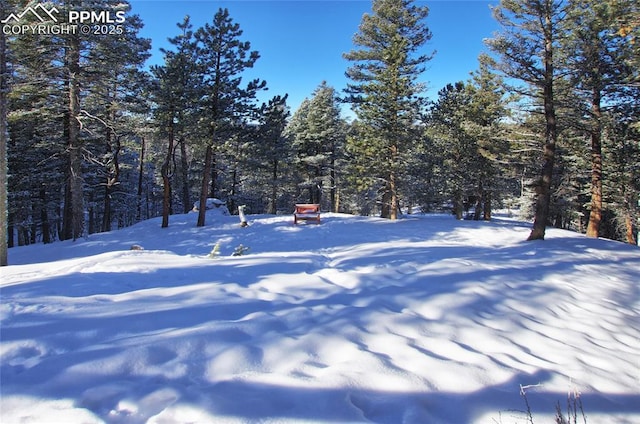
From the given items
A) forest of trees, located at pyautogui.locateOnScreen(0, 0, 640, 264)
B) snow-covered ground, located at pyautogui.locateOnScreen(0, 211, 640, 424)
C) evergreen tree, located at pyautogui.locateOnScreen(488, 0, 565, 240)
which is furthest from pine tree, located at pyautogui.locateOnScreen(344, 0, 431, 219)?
snow-covered ground, located at pyautogui.locateOnScreen(0, 211, 640, 424)

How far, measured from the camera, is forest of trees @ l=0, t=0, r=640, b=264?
10828 mm

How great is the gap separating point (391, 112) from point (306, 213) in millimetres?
6718

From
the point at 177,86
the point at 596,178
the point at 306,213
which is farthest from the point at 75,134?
the point at 596,178

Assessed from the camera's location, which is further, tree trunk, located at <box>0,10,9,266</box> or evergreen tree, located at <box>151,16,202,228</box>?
evergreen tree, located at <box>151,16,202,228</box>

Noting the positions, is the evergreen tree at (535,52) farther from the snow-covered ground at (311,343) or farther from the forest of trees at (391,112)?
the snow-covered ground at (311,343)

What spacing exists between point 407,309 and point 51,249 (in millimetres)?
15100

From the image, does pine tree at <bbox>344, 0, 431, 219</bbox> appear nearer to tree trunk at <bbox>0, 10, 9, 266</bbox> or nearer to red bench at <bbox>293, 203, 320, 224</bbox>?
red bench at <bbox>293, 203, 320, 224</bbox>

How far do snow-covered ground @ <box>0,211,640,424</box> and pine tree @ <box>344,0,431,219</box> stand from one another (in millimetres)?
10866

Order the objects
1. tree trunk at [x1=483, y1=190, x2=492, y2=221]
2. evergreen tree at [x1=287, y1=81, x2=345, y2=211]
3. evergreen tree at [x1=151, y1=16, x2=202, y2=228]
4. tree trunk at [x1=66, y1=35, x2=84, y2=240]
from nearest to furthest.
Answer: tree trunk at [x1=66, y1=35, x2=84, y2=240] < evergreen tree at [x1=151, y1=16, x2=202, y2=228] < tree trunk at [x1=483, y1=190, x2=492, y2=221] < evergreen tree at [x1=287, y1=81, x2=345, y2=211]

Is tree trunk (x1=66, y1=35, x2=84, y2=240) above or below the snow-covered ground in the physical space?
above

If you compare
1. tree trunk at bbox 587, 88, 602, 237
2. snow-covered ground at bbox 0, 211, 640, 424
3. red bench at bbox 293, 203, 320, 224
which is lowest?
snow-covered ground at bbox 0, 211, 640, 424

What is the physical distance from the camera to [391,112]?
16266mm

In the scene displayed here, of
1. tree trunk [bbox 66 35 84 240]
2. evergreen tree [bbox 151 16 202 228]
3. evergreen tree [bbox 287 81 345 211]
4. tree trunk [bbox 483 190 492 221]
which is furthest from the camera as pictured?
evergreen tree [bbox 287 81 345 211]

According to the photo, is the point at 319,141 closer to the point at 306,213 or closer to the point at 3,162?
the point at 306,213
